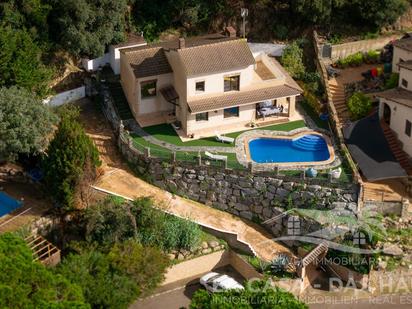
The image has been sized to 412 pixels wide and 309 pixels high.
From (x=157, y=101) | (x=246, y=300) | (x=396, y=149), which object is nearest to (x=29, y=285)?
(x=246, y=300)

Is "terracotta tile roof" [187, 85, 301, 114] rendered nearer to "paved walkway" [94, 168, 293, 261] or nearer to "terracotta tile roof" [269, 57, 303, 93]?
"terracotta tile roof" [269, 57, 303, 93]

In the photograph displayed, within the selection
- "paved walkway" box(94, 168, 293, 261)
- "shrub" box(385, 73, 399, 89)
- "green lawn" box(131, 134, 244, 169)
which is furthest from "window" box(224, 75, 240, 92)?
"shrub" box(385, 73, 399, 89)

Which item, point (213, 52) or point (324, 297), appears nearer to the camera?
point (324, 297)

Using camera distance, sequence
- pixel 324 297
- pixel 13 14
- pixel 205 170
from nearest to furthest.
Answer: pixel 324 297 → pixel 205 170 → pixel 13 14

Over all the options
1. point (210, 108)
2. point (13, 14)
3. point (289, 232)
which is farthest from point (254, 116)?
point (13, 14)

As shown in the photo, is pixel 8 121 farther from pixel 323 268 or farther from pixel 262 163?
pixel 323 268

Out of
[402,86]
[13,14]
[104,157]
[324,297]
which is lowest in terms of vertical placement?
[324,297]
